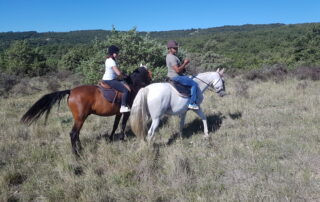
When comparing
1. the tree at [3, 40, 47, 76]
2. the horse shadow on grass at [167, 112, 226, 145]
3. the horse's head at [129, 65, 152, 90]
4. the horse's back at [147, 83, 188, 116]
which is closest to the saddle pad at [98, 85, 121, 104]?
the horse's head at [129, 65, 152, 90]

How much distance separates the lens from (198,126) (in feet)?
26.3

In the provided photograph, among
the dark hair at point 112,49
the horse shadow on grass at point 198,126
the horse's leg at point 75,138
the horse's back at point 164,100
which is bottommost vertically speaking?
the horse shadow on grass at point 198,126

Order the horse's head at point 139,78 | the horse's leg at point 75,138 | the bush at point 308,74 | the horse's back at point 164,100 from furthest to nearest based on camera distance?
the bush at point 308,74
the horse's head at point 139,78
the horse's back at point 164,100
the horse's leg at point 75,138

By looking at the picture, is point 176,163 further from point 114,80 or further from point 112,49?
point 112,49

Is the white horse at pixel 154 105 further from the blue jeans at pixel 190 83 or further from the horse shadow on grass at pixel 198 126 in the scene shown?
the horse shadow on grass at pixel 198 126

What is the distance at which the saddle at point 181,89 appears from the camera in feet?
22.1

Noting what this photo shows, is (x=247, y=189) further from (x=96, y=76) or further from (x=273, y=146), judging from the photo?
(x=96, y=76)

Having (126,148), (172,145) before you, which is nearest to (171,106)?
(172,145)

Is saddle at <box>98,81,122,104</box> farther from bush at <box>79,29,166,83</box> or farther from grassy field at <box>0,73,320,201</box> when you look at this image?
bush at <box>79,29,166,83</box>

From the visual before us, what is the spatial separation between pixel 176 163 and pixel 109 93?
2.51m

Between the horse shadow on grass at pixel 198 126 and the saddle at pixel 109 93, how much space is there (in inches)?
63.4

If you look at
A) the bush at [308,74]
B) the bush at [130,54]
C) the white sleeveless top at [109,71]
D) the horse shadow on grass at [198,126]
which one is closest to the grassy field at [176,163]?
the horse shadow on grass at [198,126]

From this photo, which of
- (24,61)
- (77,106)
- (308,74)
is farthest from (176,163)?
(24,61)

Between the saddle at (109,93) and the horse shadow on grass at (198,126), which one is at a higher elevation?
the saddle at (109,93)
